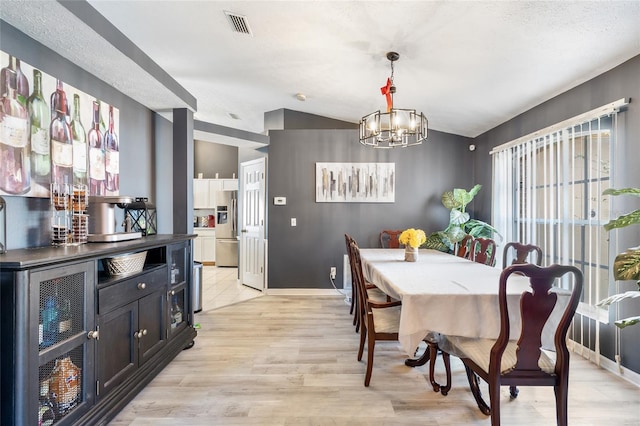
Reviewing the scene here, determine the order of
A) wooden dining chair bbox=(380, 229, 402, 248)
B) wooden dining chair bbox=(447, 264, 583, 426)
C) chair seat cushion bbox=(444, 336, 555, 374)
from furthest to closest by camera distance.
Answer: wooden dining chair bbox=(380, 229, 402, 248) < chair seat cushion bbox=(444, 336, 555, 374) < wooden dining chair bbox=(447, 264, 583, 426)

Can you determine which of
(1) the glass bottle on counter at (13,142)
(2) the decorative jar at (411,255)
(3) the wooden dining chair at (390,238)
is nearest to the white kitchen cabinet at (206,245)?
(3) the wooden dining chair at (390,238)

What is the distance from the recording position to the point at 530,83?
2.88 m

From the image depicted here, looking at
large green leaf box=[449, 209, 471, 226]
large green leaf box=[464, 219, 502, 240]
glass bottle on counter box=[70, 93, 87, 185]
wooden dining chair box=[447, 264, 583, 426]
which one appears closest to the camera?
wooden dining chair box=[447, 264, 583, 426]

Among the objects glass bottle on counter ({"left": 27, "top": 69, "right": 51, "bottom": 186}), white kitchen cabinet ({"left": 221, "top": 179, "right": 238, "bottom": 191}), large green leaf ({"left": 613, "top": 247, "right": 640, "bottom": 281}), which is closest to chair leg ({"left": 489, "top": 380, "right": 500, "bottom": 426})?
large green leaf ({"left": 613, "top": 247, "right": 640, "bottom": 281})

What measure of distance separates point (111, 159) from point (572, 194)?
4.19m

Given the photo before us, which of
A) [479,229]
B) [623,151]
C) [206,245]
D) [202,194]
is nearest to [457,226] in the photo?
[479,229]

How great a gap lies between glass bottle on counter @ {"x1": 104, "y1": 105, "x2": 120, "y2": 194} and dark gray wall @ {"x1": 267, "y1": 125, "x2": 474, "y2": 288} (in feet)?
7.22

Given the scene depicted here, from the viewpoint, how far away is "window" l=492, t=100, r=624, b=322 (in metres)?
2.51

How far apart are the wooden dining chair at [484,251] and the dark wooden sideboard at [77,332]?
2.97 metres

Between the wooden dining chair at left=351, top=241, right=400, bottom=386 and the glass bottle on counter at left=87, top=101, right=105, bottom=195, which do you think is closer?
the wooden dining chair at left=351, top=241, right=400, bottom=386

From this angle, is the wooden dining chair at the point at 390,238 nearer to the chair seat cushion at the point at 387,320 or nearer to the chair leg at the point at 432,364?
the chair seat cushion at the point at 387,320

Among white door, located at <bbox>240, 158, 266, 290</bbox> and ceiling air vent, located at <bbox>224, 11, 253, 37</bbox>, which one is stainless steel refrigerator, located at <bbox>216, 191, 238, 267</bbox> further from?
ceiling air vent, located at <bbox>224, 11, 253, 37</bbox>

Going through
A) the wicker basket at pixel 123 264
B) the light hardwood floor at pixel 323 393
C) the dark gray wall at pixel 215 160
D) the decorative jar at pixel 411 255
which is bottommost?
the light hardwood floor at pixel 323 393

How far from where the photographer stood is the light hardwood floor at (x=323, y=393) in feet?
6.13
